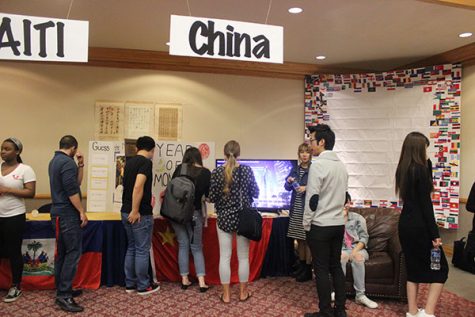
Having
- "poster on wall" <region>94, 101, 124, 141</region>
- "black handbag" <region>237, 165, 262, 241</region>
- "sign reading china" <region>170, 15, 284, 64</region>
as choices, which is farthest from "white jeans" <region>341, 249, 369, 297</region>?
"poster on wall" <region>94, 101, 124, 141</region>

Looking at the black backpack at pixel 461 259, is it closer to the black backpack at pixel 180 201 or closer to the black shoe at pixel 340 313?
the black shoe at pixel 340 313

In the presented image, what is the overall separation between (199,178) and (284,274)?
1.40 metres

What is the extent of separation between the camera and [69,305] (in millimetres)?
3049

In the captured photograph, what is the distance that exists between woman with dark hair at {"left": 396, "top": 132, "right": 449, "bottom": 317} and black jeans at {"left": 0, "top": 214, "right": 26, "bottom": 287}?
9.64ft

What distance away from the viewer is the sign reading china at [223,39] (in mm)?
2357

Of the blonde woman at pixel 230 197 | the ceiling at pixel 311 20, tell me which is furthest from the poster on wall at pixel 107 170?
the ceiling at pixel 311 20

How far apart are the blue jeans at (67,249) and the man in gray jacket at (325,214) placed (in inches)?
70.4

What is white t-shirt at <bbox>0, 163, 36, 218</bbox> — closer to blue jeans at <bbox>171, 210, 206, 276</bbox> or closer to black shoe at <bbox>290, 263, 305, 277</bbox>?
blue jeans at <bbox>171, 210, 206, 276</bbox>

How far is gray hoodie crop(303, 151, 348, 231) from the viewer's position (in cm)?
273

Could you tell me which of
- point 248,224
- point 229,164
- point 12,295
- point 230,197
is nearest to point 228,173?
point 229,164

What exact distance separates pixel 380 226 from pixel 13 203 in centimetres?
317

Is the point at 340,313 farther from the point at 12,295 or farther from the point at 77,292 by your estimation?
the point at 12,295

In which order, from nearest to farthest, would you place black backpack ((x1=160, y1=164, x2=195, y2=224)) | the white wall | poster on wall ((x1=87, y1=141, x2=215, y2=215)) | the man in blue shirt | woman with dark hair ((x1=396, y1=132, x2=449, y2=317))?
1. woman with dark hair ((x1=396, y1=132, x2=449, y2=317))
2. the man in blue shirt
3. black backpack ((x1=160, y1=164, x2=195, y2=224))
4. poster on wall ((x1=87, y1=141, x2=215, y2=215))
5. the white wall

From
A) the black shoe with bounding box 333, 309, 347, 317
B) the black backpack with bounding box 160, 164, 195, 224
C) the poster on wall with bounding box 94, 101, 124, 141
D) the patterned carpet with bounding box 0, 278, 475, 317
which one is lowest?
the patterned carpet with bounding box 0, 278, 475, 317
